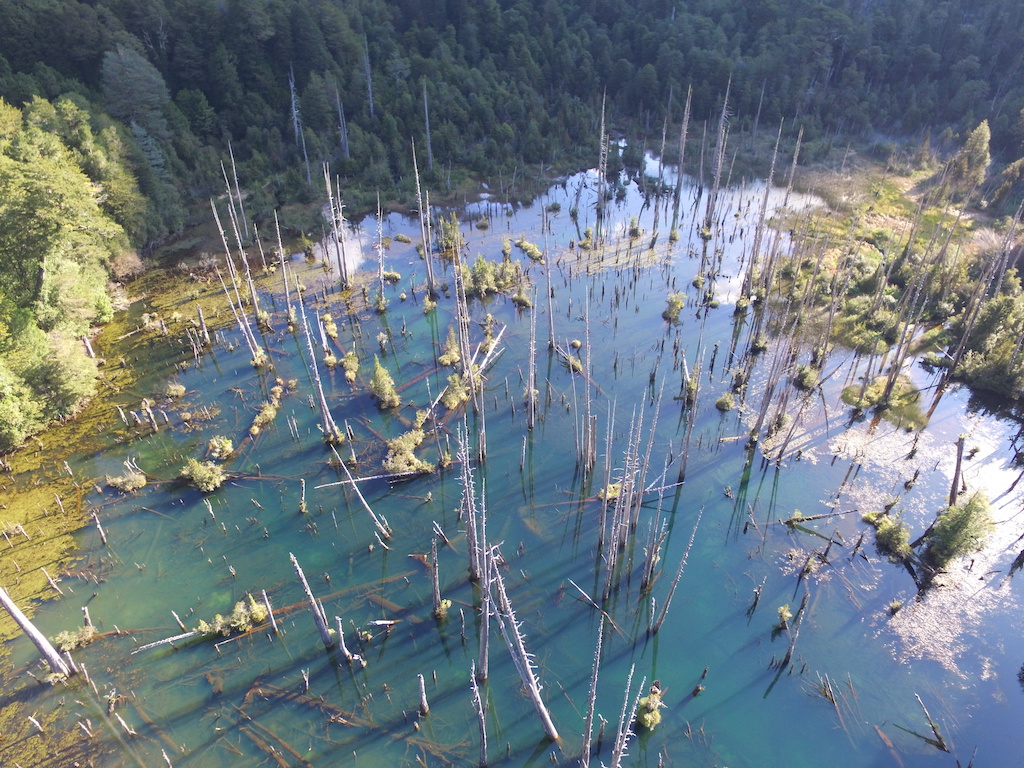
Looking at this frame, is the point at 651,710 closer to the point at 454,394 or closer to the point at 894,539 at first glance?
the point at 894,539

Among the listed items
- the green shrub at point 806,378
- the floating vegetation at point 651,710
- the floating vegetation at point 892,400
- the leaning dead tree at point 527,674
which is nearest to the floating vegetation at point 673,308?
the green shrub at point 806,378

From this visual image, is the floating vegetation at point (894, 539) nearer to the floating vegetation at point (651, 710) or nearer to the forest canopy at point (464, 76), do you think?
the floating vegetation at point (651, 710)

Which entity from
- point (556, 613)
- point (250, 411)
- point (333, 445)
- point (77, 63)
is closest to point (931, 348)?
point (556, 613)

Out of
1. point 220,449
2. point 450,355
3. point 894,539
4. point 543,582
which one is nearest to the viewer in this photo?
point 543,582

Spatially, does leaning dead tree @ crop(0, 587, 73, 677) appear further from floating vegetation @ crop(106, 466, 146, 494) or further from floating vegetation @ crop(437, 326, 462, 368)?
floating vegetation @ crop(437, 326, 462, 368)

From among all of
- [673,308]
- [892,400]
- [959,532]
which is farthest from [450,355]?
[959,532]

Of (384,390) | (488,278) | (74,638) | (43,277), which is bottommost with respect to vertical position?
(74,638)
